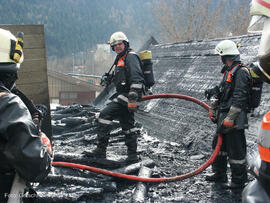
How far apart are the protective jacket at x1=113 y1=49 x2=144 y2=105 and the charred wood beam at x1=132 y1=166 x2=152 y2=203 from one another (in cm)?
132

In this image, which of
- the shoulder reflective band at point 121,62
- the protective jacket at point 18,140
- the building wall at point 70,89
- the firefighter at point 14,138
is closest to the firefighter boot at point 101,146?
the shoulder reflective band at point 121,62

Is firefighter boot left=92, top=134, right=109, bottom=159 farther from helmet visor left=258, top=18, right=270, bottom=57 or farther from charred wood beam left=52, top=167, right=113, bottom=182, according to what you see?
helmet visor left=258, top=18, right=270, bottom=57

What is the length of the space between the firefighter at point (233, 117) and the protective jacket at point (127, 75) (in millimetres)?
1447

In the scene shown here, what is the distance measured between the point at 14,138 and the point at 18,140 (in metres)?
0.03

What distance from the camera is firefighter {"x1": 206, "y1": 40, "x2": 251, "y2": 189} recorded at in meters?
4.11

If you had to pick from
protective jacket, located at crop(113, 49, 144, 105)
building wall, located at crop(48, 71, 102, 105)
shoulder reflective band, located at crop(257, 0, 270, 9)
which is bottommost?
building wall, located at crop(48, 71, 102, 105)

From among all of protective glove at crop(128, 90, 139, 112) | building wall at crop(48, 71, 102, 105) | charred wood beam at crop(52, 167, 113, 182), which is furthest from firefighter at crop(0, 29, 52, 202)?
building wall at crop(48, 71, 102, 105)

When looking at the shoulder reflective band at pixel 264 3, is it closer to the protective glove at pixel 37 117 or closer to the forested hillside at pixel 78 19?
the protective glove at pixel 37 117

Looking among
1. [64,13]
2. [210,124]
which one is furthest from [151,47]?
[64,13]

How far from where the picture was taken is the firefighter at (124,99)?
497cm

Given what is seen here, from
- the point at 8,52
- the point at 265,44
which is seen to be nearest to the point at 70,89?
the point at 8,52


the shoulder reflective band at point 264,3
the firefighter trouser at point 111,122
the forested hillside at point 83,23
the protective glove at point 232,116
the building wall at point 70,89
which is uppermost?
the forested hillside at point 83,23

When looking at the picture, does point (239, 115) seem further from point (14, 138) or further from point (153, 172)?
point (14, 138)

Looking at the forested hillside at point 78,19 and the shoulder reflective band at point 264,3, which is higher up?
the forested hillside at point 78,19
